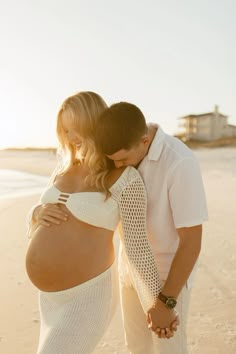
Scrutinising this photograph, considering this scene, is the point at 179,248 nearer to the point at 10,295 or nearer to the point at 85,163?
the point at 85,163

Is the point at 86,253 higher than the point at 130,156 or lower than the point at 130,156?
lower

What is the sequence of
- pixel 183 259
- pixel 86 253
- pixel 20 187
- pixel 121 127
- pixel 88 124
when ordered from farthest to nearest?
pixel 20 187 → pixel 88 124 → pixel 86 253 → pixel 183 259 → pixel 121 127

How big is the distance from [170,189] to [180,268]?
1.34 feet

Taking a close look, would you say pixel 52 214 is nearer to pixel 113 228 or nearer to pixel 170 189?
pixel 113 228

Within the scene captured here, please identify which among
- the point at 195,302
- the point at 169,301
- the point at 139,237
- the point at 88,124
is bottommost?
the point at 195,302

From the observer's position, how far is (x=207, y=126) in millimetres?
51156

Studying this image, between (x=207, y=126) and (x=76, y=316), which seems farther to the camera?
(x=207, y=126)

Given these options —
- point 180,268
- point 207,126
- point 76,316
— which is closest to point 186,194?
point 180,268

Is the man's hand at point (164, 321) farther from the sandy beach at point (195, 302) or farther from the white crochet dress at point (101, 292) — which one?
the sandy beach at point (195, 302)

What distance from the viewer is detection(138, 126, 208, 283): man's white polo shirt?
6.61 ft

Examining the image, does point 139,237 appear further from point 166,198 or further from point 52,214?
point 52,214

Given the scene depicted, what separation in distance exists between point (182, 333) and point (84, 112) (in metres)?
1.36

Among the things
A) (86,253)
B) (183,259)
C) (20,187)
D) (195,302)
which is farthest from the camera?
(20,187)

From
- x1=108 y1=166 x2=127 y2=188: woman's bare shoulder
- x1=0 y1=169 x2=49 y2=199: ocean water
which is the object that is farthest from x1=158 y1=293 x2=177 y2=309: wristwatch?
x1=0 y1=169 x2=49 y2=199: ocean water
